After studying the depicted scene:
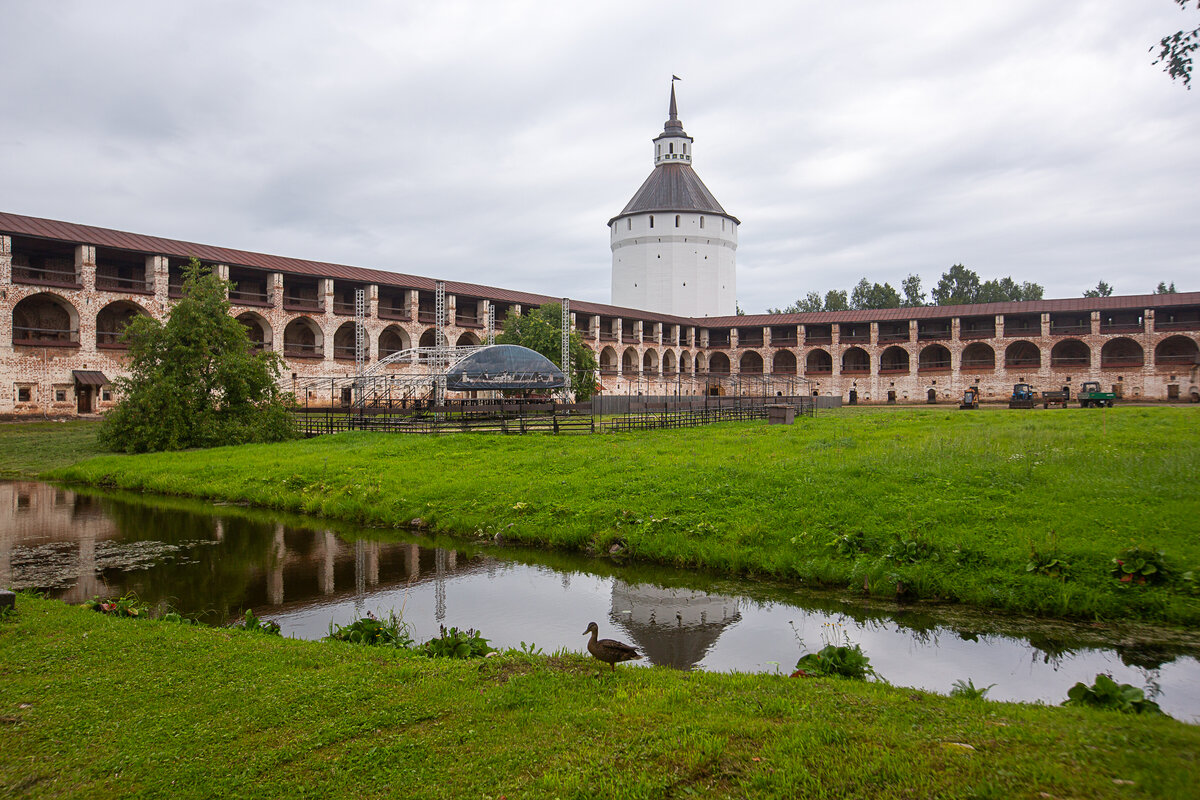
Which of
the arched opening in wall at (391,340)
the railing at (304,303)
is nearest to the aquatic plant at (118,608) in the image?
the railing at (304,303)

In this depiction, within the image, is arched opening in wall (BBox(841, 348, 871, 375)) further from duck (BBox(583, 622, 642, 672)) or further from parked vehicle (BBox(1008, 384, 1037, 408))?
duck (BBox(583, 622, 642, 672))

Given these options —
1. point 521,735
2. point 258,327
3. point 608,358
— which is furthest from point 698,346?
point 521,735

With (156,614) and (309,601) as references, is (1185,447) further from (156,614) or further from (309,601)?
(156,614)

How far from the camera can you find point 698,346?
61.1m

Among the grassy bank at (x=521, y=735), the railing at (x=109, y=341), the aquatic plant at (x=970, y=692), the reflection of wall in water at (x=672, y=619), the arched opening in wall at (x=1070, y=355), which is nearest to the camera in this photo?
the grassy bank at (x=521, y=735)

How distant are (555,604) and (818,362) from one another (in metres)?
53.9

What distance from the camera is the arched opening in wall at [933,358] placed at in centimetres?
5331

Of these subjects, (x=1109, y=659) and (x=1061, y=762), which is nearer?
(x=1061, y=762)

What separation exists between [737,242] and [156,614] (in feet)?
206

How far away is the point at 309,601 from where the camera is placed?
795 centimetres

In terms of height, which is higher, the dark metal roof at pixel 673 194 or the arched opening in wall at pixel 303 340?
the dark metal roof at pixel 673 194

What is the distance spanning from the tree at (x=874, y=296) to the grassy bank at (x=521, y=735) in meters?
83.1

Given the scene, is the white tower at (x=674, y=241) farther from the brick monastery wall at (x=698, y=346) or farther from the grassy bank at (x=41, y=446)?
the grassy bank at (x=41, y=446)

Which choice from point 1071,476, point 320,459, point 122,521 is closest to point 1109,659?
point 1071,476
